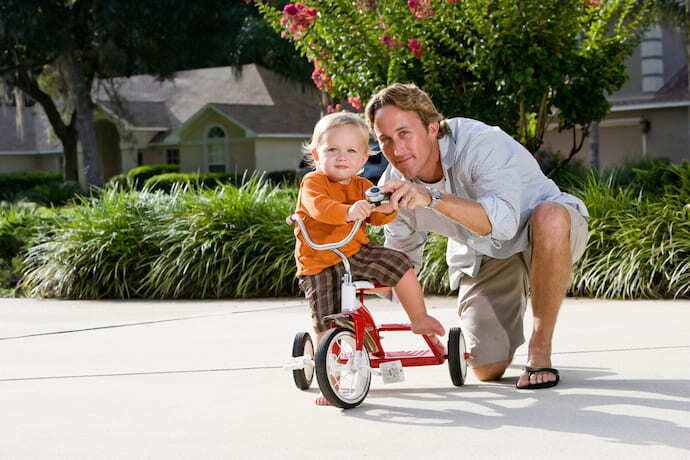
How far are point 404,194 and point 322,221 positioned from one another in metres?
0.50

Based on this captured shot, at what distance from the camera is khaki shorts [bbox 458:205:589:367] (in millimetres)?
4562

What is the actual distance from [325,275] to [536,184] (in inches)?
46.4

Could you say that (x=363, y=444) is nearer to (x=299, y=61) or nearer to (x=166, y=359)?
(x=166, y=359)

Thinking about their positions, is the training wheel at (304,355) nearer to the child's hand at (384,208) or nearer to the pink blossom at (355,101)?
the child's hand at (384,208)

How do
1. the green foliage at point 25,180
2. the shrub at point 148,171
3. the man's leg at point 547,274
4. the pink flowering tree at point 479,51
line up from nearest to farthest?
1. the man's leg at point 547,274
2. the pink flowering tree at point 479,51
3. the shrub at point 148,171
4. the green foliage at point 25,180

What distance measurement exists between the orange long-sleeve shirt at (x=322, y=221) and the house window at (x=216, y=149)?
3142 cm

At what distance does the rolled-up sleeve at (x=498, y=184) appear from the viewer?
4152mm

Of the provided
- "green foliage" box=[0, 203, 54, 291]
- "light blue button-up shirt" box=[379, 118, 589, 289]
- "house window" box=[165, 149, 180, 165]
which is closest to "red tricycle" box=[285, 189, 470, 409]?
"light blue button-up shirt" box=[379, 118, 589, 289]

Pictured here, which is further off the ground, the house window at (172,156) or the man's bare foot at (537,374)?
the house window at (172,156)

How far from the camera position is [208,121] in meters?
35.9

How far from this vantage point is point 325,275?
4273mm

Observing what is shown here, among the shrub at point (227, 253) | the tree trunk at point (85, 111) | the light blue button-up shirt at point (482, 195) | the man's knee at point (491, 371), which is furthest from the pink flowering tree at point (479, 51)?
the tree trunk at point (85, 111)

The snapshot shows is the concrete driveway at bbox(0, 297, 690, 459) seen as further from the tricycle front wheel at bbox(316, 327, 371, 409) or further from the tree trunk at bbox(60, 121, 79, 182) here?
the tree trunk at bbox(60, 121, 79, 182)

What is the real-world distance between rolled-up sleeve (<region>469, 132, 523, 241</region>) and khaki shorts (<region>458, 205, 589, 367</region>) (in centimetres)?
33
